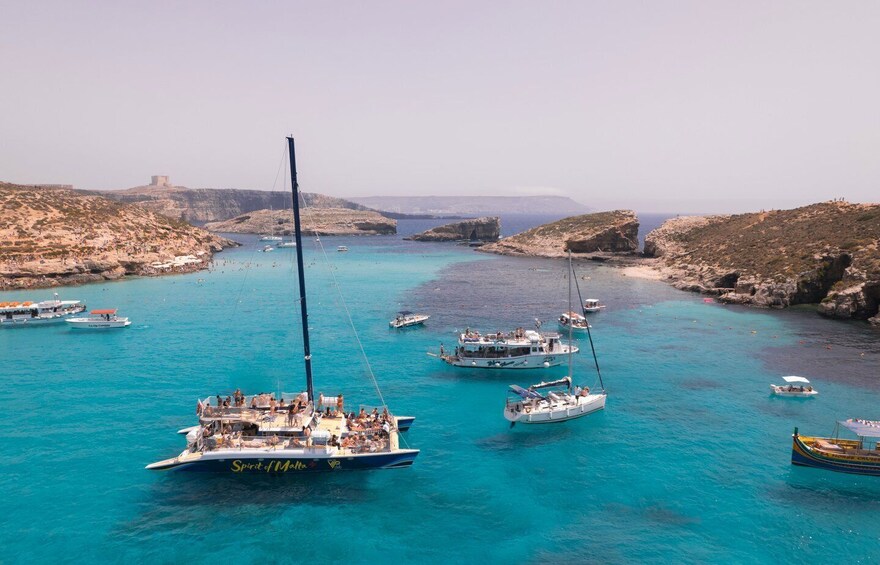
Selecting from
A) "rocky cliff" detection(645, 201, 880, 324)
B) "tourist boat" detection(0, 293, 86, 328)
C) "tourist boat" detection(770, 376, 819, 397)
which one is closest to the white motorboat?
"tourist boat" detection(770, 376, 819, 397)

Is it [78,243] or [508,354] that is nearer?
[508,354]

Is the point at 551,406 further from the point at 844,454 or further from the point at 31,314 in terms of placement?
the point at 31,314

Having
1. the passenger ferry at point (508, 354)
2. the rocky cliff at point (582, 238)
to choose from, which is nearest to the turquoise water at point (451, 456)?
the passenger ferry at point (508, 354)

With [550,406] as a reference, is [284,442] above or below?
above

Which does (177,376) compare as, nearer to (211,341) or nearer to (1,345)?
(211,341)

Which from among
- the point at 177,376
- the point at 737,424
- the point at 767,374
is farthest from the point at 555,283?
the point at 177,376

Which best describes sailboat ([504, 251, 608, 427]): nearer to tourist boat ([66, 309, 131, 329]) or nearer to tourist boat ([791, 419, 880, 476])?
tourist boat ([791, 419, 880, 476])

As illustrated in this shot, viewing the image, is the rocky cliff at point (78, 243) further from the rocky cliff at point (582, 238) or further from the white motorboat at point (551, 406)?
the rocky cliff at point (582, 238)

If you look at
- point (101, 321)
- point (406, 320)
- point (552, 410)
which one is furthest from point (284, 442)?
point (101, 321)
